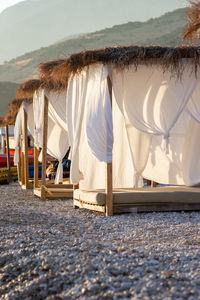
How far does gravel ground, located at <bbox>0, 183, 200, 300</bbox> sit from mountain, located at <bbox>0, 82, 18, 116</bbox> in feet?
122

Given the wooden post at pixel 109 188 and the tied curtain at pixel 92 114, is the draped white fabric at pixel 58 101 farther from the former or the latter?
the wooden post at pixel 109 188

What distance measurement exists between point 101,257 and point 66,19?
5986 inches

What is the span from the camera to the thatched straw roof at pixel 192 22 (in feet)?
22.8

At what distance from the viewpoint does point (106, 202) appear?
5.78m

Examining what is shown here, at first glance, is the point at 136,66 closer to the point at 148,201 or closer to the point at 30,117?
the point at 148,201

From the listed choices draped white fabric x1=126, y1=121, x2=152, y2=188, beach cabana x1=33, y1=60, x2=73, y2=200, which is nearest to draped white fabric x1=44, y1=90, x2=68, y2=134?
beach cabana x1=33, y1=60, x2=73, y2=200

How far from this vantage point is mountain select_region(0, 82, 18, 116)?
1654 inches

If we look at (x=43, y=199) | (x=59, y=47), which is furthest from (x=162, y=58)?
(x=59, y=47)

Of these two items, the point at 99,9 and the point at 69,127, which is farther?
the point at 99,9

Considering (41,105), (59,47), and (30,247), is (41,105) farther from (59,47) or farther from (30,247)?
(59,47)

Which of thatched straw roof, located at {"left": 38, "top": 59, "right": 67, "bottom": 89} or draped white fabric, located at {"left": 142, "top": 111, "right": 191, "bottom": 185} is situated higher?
thatched straw roof, located at {"left": 38, "top": 59, "right": 67, "bottom": 89}

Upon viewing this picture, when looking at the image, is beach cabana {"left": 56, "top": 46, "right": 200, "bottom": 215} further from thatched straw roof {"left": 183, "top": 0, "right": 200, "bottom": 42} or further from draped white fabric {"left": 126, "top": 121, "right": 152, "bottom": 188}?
thatched straw roof {"left": 183, "top": 0, "right": 200, "bottom": 42}

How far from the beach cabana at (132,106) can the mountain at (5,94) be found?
3556 cm

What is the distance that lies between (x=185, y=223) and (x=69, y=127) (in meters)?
2.46
